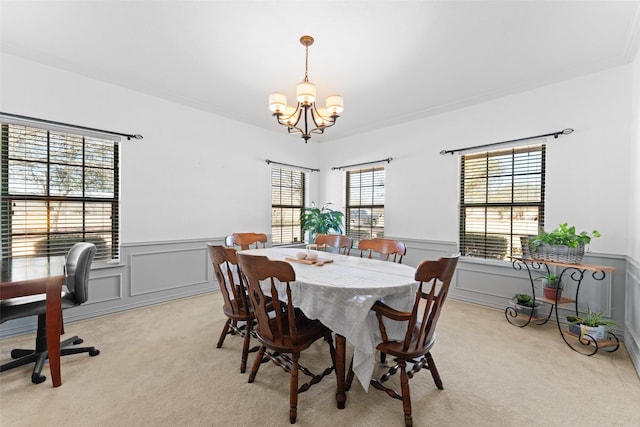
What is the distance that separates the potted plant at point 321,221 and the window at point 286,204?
0.96 feet

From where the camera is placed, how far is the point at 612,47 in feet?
8.17

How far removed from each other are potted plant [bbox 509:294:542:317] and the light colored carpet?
306 millimetres

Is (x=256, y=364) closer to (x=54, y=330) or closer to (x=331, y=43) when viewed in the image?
(x=54, y=330)

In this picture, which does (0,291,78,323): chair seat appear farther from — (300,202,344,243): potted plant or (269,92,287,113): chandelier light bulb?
(300,202,344,243): potted plant

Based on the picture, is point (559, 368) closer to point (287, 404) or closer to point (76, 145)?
point (287, 404)

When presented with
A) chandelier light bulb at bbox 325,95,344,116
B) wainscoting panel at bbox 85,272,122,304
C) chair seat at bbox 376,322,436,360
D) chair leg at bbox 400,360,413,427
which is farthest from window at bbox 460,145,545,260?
wainscoting panel at bbox 85,272,122,304

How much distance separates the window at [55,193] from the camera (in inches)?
107

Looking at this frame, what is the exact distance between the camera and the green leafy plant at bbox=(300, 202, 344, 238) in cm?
498

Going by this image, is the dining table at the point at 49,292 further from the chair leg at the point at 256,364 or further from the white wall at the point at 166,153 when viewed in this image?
the white wall at the point at 166,153

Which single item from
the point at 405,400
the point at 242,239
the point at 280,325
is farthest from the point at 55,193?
the point at 405,400

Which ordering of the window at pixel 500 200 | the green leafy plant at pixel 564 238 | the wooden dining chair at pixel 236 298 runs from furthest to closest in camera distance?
1. the window at pixel 500 200
2. the green leafy plant at pixel 564 238
3. the wooden dining chair at pixel 236 298

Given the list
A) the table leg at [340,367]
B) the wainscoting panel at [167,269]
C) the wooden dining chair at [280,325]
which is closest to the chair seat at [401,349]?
the table leg at [340,367]

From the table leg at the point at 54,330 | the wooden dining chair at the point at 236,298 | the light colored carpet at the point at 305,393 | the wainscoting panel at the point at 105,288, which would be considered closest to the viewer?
the light colored carpet at the point at 305,393

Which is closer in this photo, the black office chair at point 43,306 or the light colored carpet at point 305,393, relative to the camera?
the light colored carpet at point 305,393
